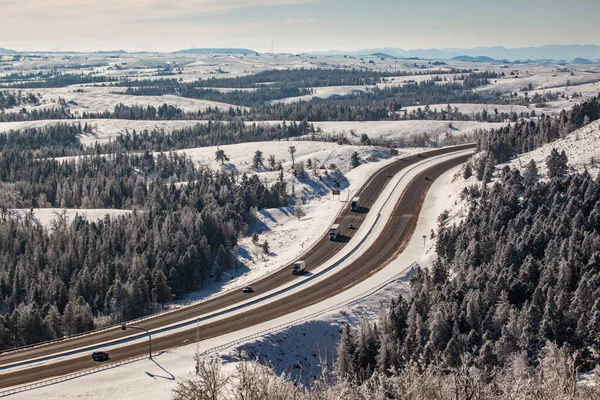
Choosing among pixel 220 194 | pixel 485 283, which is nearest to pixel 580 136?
pixel 485 283

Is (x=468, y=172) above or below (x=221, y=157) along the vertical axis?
above

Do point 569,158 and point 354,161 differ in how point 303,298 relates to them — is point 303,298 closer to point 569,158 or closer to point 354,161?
point 569,158

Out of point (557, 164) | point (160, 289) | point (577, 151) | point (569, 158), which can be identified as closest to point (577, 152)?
point (577, 151)

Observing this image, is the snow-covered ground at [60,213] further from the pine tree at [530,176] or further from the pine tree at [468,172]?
the pine tree at [530,176]

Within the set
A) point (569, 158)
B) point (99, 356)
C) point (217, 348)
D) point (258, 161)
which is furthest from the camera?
point (258, 161)

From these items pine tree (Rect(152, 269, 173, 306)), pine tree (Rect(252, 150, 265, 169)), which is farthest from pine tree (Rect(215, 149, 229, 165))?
pine tree (Rect(152, 269, 173, 306))

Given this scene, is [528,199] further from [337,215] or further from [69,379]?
[69,379]

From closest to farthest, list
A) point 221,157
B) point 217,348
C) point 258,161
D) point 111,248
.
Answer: point 217,348 < point 111,248 < point 258,161 < point 221,157

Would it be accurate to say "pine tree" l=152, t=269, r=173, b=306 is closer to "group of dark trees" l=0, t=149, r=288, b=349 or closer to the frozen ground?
"group of dark trees" l=0, t=149, r=288, b=349
